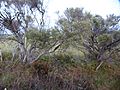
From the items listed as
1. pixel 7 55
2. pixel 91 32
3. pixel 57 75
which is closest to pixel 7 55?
pixel 7 55

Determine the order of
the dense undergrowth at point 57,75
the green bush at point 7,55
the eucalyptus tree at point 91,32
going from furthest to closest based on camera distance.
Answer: the green bush at point 7,55 → the eucalyptus tree at point 91,32 → the dense undergrowth at point 57,75

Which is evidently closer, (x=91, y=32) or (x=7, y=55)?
(x=7, y=55)

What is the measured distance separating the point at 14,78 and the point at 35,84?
3.10 ft

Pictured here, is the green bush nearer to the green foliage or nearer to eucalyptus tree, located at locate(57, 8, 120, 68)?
the green foliage

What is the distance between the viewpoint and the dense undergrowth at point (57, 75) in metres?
12.2

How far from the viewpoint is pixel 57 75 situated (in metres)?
13.1

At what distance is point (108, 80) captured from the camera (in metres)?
14.6

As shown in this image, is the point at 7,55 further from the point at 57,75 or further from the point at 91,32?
the point at 91,32

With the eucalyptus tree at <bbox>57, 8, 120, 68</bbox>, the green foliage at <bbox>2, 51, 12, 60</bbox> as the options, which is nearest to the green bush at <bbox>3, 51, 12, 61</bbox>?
the green foliage at <bbox>2, 51, 12, 60</bbox>

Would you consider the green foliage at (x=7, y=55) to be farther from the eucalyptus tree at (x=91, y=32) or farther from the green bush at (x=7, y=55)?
the eucalyptus tree at (x=91, y=32)

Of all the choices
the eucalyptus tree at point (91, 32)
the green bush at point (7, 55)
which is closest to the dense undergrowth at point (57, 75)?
the green bush at point (7, 55)

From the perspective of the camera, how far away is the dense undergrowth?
12.2 metres

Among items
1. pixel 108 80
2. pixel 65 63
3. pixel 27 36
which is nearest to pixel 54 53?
pixel 65 63

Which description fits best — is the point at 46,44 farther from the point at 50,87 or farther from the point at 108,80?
the point at 108,80
